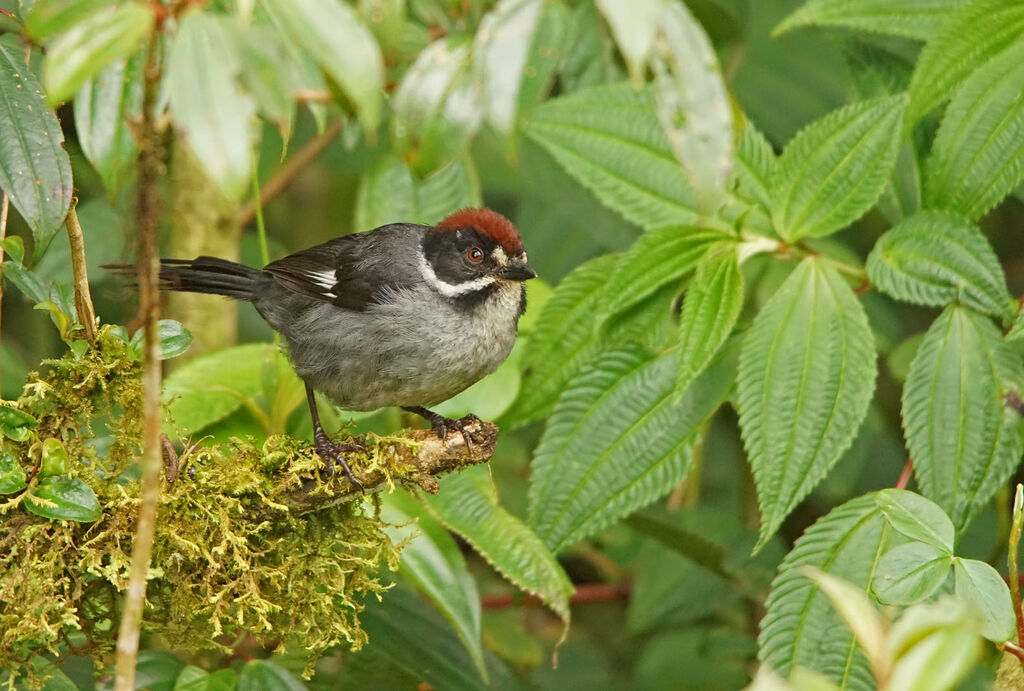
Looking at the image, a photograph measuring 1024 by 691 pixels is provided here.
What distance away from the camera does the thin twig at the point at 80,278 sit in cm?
238

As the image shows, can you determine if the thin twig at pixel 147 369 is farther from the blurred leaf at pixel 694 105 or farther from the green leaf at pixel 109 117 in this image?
the blurred leaf at pixel 694 105

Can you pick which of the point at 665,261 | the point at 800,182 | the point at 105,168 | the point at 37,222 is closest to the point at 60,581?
the point at 37,222

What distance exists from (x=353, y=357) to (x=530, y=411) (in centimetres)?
61

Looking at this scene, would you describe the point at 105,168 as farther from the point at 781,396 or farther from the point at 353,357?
the point at 781,396

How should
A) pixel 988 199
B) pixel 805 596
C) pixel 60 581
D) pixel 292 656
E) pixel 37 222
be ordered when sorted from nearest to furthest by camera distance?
pixel 37 222 → pixel 60 581 → pixel 805 596 → pixel 988 199 → pixel 292 656

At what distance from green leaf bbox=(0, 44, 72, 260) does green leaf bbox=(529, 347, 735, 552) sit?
139cm

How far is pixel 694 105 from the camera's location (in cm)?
156

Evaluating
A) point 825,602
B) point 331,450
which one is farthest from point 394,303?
point 825,602

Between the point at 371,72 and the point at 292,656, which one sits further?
the point at 292,656

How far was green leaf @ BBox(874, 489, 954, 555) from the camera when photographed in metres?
2.06

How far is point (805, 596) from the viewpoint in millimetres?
2561

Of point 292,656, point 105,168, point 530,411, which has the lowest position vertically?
point 292,656

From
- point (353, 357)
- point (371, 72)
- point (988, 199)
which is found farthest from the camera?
point (353, 357)

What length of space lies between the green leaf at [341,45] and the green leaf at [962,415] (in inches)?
72.6
